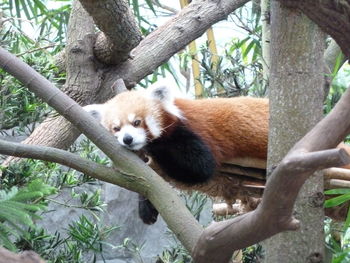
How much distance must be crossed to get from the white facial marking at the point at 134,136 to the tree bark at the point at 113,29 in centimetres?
44

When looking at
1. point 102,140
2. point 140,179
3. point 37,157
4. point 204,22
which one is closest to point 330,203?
point 140,179

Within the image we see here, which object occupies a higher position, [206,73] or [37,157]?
[37,157]

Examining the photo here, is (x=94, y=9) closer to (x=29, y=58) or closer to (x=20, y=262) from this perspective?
(x=29, y=58)

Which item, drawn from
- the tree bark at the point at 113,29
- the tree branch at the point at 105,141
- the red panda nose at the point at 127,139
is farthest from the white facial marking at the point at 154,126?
the tree branch at the point at 105,141

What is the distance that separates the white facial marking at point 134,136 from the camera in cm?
240

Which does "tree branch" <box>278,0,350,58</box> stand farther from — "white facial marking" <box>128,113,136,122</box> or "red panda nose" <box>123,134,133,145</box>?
"white facial marking" <box>128,113,136,122</box>

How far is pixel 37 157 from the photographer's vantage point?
1.91 m

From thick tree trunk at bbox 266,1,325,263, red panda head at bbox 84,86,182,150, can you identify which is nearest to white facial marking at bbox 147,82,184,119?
red panda head at bbox 84,86,182,150

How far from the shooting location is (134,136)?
8.05 feet

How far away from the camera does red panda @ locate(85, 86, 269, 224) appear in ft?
8.66

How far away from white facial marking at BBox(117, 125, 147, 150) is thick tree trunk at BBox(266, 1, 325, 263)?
688 millimetres

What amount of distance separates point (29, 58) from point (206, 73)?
0.88 metres

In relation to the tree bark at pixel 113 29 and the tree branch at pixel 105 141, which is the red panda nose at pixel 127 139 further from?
the tree bark at pixel 113 29

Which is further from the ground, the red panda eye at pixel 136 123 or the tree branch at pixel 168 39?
the tree branch at pixel 168 39
